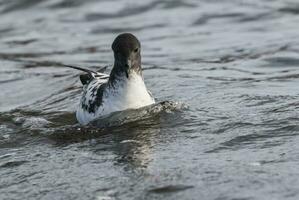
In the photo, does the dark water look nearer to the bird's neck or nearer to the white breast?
the white breast

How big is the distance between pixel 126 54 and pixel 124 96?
0.44 metres

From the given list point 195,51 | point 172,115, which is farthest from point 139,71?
point 195,51

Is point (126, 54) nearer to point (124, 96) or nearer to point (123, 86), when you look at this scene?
point (123, 86)

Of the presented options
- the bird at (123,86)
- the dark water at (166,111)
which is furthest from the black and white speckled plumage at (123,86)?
the dark water at (166,111)

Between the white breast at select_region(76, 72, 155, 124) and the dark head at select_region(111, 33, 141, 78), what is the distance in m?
0.09

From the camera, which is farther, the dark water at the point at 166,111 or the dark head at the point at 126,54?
the dark head at the point at 126,54

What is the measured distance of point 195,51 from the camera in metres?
14.3

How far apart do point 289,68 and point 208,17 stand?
17.7 ft

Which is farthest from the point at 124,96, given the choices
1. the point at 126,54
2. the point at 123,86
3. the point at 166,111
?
the point at 166,111

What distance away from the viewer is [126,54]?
342 inches

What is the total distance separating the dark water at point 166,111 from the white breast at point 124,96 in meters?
0.24

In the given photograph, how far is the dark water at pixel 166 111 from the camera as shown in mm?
6676

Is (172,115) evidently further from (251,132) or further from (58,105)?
(58,105)

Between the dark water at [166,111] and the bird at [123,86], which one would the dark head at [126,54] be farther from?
the dark water at [166,111]
